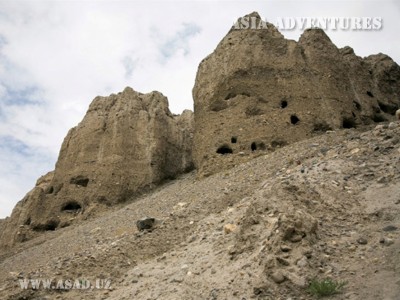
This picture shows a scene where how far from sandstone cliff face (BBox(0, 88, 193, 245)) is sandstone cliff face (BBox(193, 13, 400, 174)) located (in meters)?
4.25

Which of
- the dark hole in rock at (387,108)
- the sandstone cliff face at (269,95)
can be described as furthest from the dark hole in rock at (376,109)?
the dark hole in rock at (387,108)

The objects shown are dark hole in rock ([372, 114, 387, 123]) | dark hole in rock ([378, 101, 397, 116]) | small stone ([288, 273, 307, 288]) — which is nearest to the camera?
small stone ([288, 273, 307, 288])

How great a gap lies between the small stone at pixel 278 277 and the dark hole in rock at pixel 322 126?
12.8m

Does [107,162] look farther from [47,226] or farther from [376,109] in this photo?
[376,109]

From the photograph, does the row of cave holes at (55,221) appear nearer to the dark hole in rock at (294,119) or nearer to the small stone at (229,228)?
the dark hole in rock at (294,119)

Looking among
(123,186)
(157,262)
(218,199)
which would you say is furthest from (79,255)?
(123,186)

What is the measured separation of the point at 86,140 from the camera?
23.6 metres

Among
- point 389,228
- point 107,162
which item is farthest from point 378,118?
point 389,228

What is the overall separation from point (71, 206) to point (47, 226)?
4.69 ft

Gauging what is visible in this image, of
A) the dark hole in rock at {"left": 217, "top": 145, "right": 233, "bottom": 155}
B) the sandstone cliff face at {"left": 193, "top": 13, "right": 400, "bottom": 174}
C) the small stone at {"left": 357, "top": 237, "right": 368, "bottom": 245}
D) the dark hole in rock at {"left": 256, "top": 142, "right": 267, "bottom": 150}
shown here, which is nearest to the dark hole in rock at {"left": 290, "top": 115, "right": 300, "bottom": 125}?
the sandstone cliff face at {"left": 193, "top": 13, "right": 400, "bottom": 174}

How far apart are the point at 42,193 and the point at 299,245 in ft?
60.8

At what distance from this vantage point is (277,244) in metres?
6.62

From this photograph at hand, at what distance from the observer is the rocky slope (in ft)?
20.0

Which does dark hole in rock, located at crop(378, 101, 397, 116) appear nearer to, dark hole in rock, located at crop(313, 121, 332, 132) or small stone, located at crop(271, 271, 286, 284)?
dark hole in rock, located at crop(313, 121, 332, 132)
